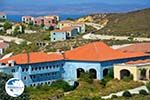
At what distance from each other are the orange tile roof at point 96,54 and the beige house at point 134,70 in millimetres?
1061

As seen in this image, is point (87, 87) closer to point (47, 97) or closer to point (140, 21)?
point (47, 97)

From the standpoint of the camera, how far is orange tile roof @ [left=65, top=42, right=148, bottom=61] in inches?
1181

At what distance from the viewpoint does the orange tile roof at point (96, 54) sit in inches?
1181

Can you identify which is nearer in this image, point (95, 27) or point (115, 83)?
point (115, 83)

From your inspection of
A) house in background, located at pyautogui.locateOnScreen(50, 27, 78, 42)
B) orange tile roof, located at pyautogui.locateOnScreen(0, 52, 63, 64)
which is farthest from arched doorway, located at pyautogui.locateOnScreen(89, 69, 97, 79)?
house in background, located at pyautogui.locateOnScreen(50, 27, 78, 42)

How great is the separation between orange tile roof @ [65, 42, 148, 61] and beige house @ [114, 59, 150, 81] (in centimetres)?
106

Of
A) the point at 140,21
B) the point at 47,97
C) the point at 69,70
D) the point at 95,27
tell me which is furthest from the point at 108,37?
the point at 47,97

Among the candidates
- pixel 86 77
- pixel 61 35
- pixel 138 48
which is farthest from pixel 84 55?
pixel 61 35

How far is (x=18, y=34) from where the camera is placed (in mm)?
62594

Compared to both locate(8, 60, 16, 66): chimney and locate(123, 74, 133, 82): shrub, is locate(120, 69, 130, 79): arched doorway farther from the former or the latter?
locate(8, 60, 16, 66): chimney

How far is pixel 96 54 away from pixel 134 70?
8.59 ft

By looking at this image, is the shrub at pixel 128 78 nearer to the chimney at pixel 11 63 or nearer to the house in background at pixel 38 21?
the chimney at pixel 11 63

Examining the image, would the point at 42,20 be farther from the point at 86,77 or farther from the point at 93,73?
the point at 86,77

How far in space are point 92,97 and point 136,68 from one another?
20.0 feet
